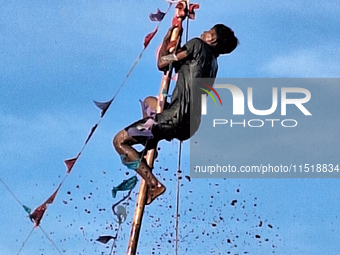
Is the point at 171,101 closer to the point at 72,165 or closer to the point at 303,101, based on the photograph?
the point at 72,165

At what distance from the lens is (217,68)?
1581 centimetres

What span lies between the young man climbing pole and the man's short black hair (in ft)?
0.20

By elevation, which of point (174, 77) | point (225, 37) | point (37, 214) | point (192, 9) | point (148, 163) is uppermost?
point (192, 9)

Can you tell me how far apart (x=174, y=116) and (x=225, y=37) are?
4.24 ft

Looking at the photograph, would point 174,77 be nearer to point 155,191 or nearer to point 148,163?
point 148,163

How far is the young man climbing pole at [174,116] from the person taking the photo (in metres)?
15.4

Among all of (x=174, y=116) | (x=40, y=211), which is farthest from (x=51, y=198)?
(x=174, y=116)

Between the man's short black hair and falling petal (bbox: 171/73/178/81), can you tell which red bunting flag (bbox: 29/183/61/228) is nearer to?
falling petal (bbox: 171/73/178/81)

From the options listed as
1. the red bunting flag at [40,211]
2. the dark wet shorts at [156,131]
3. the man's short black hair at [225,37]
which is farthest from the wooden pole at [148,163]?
the red bunting flag at [40,211]

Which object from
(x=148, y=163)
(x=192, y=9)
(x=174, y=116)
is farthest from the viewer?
(x=192, y=9)

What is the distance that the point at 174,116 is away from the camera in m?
15.4

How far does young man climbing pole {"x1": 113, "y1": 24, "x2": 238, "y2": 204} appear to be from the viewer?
15.4 m

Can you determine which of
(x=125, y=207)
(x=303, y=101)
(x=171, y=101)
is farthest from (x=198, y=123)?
(x=303, y=101)

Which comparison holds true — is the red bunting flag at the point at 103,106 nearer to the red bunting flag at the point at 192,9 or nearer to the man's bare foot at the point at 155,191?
the man's bare foot at the point at 155,191
